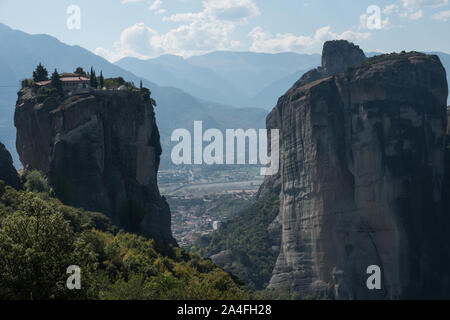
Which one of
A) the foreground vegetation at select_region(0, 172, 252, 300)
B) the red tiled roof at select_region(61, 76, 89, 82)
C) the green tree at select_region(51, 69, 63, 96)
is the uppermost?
the red tiled roof at select_region(61, 76, 89, 82)

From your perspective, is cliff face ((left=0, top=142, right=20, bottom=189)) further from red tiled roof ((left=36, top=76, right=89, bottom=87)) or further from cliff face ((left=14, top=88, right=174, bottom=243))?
red tiled roof ((left=36, top=76, right=89, bottom=87))

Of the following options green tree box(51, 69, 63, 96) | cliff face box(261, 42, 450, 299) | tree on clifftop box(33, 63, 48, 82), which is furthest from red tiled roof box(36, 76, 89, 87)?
cliff face box(261, 42, 450, 299)

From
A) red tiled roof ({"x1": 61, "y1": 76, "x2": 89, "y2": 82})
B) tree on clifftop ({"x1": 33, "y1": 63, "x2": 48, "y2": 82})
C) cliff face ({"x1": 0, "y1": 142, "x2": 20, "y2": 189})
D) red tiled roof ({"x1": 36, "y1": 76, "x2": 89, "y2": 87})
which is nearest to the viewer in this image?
cliff face ({"x1": 0, "y1": 142, "x2": 20, "y2": 189})

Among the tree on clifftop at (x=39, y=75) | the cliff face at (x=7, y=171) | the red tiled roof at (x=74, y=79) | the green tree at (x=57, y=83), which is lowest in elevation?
the cliff face at (x=7, y=171)

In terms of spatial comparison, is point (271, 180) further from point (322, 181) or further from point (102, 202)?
point (102, 202)

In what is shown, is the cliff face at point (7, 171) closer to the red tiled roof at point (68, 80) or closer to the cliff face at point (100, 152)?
the cliff face at point (100, 152)

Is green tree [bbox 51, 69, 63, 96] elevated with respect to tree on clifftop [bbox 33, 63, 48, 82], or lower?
lower

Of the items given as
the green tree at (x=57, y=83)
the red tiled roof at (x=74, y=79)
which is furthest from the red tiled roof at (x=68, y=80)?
the green tree at (x=57, y=83)
